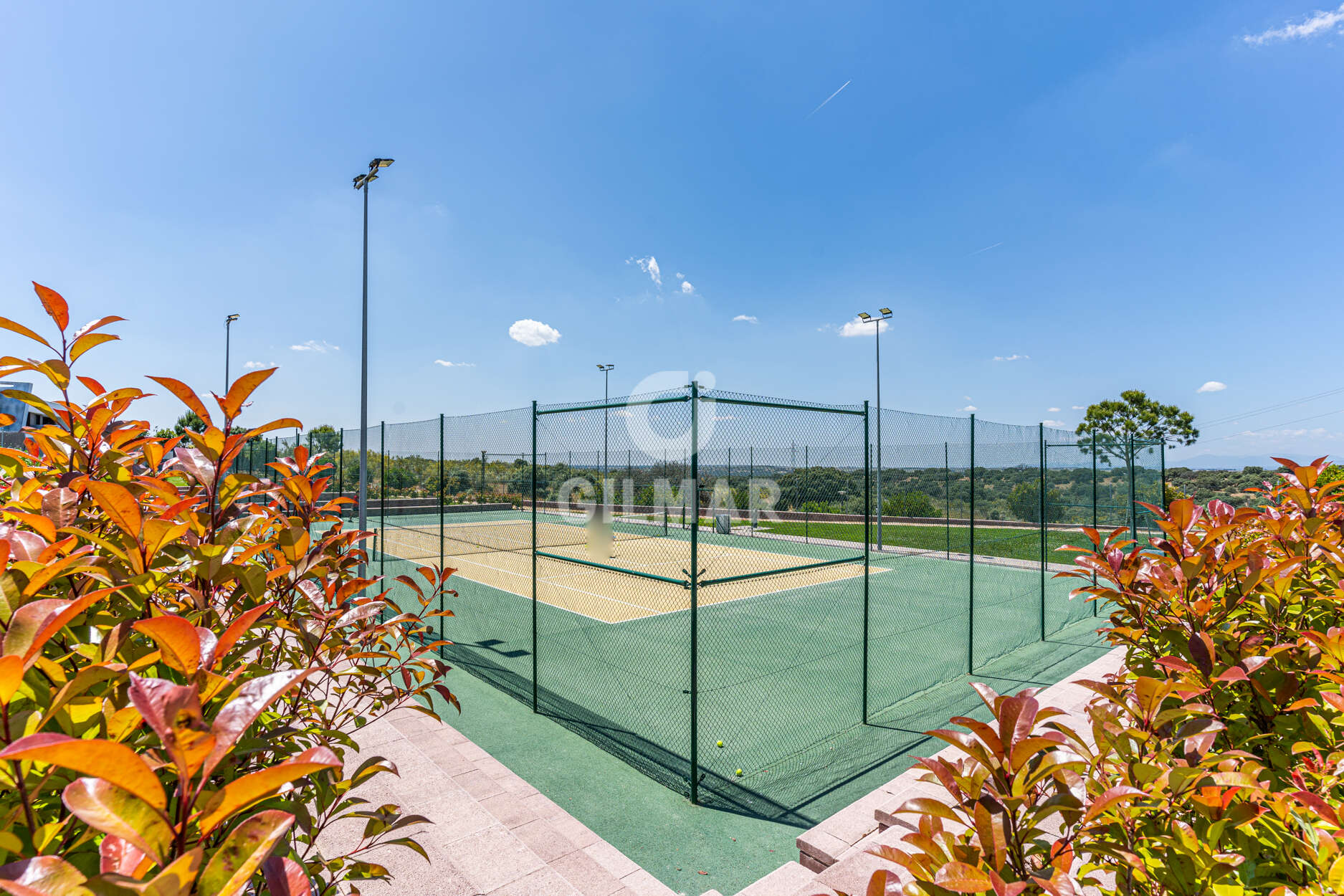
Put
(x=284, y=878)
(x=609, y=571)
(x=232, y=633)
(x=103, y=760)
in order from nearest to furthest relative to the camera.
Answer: (x=103, y=760) < (x=284, y=878) < (x=232, y=633) < (x=609, y=571)

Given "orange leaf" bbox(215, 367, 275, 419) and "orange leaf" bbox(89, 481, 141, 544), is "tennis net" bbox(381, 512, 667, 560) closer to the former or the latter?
"orange leaf" bbox(215, 367, 275, 419)

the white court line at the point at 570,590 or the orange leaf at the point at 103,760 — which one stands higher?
the orange leaf at the point at 103,760

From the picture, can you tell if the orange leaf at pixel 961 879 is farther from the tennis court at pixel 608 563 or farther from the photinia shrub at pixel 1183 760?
the tennis court at pixel 608 563

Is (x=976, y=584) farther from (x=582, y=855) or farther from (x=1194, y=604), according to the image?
(x=1194, y=604)

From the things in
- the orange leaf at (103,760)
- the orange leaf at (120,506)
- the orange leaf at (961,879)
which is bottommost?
the orange leaf at (961,879)

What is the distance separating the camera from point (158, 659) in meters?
0.95

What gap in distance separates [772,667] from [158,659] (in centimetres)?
706

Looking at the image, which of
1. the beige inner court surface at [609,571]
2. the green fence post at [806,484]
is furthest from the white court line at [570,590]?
the green fence post at [806,484]

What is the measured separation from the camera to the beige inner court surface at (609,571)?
24.3ft

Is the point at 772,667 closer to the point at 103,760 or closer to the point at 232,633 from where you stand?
the point at 232,633

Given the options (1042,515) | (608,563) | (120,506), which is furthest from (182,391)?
(1042,515)

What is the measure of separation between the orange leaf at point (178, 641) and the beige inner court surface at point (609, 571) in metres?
5.23

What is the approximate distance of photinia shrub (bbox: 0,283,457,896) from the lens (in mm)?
604

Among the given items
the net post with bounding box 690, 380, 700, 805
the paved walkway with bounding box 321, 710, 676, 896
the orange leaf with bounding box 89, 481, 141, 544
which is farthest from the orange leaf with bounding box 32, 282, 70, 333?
the net post with bounding box 690, 380, 700, 805
